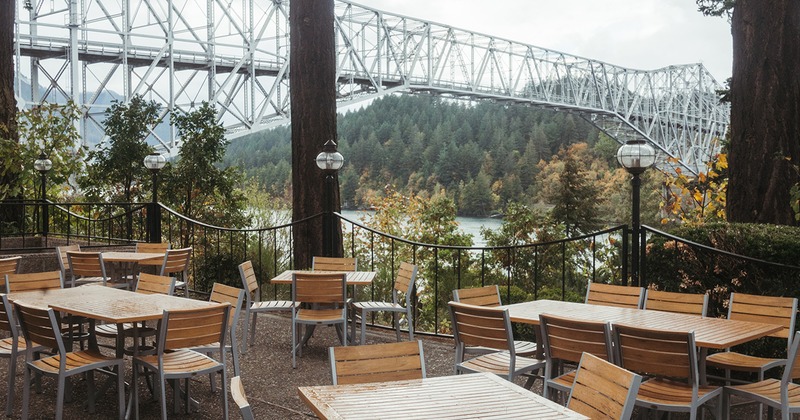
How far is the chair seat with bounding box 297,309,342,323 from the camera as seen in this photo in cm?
652

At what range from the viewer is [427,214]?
15008mm

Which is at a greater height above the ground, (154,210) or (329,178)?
(329,178)

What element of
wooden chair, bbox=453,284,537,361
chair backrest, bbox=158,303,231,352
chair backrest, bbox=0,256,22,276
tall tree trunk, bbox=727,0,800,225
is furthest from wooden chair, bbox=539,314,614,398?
chair backrest, bbox=0,256,22,276

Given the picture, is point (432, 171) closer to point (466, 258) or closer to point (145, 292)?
point (466, 258)

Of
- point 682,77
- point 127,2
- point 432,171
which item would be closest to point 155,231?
point 127,2

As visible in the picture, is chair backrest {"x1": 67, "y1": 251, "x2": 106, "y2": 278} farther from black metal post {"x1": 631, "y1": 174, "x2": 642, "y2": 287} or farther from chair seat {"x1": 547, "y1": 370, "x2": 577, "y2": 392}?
chair seat {"x1": 547, "y1": 370, "x2": 577, "y2": 392}

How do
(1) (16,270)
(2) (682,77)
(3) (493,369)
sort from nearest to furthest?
1. (3) (493,369)
2. (1) (16,270)
3. (2) (682,77)

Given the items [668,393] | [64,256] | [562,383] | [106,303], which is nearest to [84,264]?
[64,256]

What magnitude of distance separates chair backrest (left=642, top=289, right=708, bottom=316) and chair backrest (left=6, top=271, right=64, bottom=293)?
4750 mm

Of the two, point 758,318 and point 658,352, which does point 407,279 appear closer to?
point 758,318

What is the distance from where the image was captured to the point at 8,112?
42.0 ft

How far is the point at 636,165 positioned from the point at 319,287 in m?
2.88

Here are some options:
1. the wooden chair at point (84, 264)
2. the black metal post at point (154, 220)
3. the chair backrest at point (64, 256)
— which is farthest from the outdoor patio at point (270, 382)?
the black metal post at point (154, 220)

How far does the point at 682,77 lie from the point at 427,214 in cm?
4984
